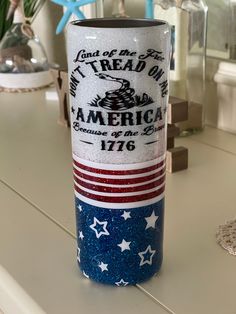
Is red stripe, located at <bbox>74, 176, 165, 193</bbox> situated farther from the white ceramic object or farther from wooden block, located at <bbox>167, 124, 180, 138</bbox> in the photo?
the white ceramic object

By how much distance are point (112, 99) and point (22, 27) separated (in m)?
0.79

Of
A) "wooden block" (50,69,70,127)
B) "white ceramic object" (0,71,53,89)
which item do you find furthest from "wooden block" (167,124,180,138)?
"white ceramic object" (0,71,53,89)

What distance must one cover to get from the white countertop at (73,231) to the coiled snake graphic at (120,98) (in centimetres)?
15

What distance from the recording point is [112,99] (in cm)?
39

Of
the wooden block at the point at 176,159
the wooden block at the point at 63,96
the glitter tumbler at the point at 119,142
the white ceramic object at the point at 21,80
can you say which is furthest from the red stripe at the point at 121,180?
the white ceramic object at the point at 21,80

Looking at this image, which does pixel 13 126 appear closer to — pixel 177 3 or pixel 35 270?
pixel 177 3

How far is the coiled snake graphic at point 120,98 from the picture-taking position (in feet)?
1.25

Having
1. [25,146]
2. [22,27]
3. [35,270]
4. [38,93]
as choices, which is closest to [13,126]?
[25,146]

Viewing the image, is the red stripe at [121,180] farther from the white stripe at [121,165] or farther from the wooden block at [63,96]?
the wooden block at [63,96]

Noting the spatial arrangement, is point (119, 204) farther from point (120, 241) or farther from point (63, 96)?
point (63, 96)

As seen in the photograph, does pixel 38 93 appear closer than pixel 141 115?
No

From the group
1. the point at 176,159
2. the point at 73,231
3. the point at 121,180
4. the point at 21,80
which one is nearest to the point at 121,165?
the point at 121,180

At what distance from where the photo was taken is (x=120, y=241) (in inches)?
16.6

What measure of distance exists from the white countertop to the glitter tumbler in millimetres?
21
